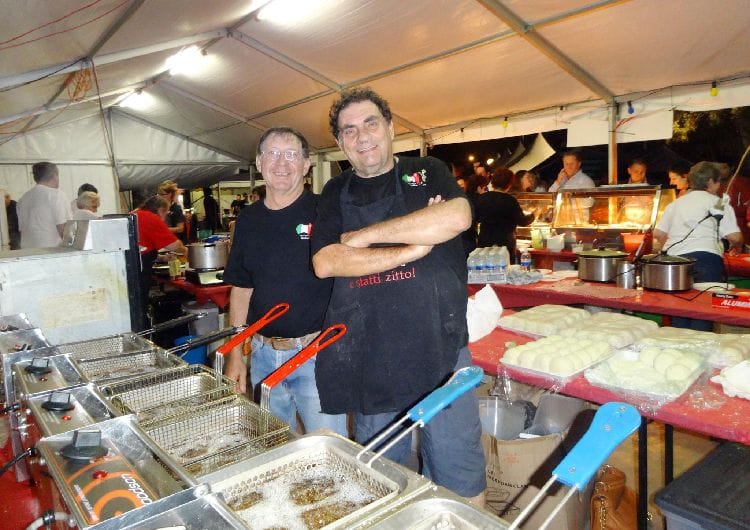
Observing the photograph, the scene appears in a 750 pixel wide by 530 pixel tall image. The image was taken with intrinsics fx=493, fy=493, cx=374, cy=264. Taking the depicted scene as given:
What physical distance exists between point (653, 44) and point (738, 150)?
352cm

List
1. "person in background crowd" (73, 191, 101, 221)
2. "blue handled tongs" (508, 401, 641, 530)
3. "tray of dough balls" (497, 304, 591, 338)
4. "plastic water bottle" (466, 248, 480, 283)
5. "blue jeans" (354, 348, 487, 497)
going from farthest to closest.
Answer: "person in background crowd" (73, 191, 101, 221) → "plastic water bottle" (466, 248, 480, 283) → "tray of dough balls" (497, 304, 591, 338) → "blue jeans" (354, 348, 487, 497) → "blue handled tongs" (508, 401, 641, 530)

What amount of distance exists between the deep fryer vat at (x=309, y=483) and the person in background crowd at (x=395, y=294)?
0.72m

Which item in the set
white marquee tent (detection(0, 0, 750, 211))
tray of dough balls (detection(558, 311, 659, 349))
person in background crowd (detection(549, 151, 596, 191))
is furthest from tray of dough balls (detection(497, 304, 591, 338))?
person in background crowd (detection(549, 151, 596, 191))

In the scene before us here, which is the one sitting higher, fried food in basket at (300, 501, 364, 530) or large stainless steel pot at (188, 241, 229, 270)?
large stainless steel pot at (188, 241, 229, 270)

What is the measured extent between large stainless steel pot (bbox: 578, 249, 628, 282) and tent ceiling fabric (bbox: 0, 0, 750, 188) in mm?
2560

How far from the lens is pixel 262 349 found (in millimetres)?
2422

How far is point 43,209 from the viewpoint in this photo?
5.99 m

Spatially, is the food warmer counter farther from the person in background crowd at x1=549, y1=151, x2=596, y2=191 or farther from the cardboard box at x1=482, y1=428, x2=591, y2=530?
the cardboard box at x1=482, y1=428, x2=591, y2=530

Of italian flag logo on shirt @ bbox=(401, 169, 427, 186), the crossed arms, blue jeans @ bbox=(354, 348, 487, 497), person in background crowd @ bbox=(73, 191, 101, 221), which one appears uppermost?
person in background crowd @ bbox=(73, 191, 101, 221)

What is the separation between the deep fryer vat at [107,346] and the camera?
1.94m

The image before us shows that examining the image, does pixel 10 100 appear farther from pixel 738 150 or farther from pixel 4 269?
pixel 738 150

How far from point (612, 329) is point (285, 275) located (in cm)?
180

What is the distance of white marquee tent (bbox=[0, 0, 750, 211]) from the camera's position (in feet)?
16.0

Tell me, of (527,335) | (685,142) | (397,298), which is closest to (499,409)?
(527,335)
